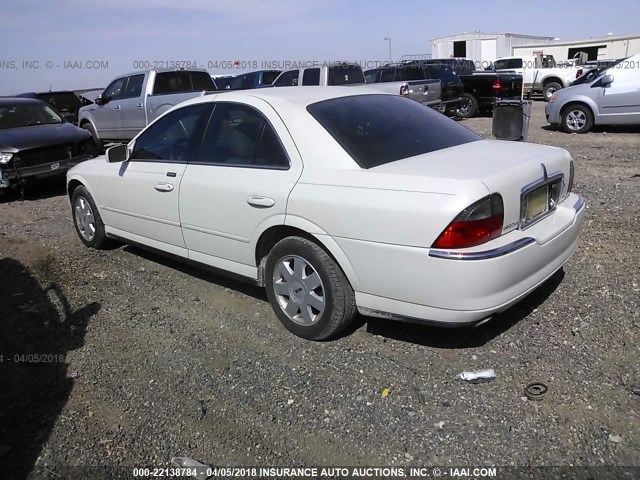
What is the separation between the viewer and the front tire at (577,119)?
12133mm

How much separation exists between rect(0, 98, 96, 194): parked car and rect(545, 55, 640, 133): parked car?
393 inches

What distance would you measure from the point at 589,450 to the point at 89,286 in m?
4.12

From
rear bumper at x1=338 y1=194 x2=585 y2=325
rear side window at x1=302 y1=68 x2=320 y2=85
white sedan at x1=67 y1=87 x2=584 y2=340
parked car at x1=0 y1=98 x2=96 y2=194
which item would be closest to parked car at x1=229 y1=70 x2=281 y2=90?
rear side window at x1=302 y1=68 x2=320 y2=85

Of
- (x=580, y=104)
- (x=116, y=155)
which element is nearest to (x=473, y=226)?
(x=116, y=155)

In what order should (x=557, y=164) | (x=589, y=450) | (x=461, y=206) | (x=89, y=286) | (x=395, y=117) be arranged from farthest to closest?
1. (x=89, y=286)
2. (x=395, y=117)
3. (x=557, y=164)
4. (x=461, y=206)
5. (x=589, y=450)

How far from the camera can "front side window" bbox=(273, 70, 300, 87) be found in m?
13.4

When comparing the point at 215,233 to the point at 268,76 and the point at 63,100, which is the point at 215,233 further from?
the point at 63,100

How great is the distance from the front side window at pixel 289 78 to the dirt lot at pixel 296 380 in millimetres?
9372

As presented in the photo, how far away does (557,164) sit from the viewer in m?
3.58

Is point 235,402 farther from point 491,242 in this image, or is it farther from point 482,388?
point 491,242

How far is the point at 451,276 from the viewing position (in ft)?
9.61

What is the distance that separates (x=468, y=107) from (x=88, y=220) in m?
13.6

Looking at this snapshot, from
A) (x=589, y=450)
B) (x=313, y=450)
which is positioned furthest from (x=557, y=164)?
(x=313, y=450)

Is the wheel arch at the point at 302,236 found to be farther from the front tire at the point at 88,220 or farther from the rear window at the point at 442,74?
the rear window at the point at 442,74
